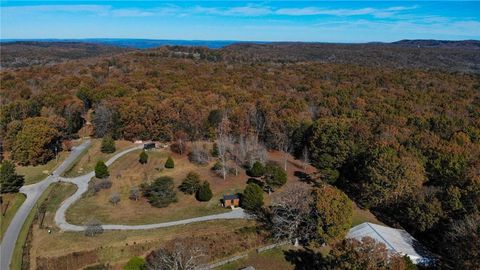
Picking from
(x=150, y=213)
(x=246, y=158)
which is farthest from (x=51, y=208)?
(x=246, y=158)

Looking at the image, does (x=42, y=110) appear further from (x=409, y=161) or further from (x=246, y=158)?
(x=409, y=161)

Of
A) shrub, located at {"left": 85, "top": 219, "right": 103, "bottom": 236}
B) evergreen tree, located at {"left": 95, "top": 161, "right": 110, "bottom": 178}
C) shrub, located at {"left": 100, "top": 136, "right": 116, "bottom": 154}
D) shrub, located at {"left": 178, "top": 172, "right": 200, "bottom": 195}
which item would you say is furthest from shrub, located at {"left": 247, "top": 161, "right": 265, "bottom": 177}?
shrub, located at {"left": 100, "top": 136, "right": 116, "bottom": 154}

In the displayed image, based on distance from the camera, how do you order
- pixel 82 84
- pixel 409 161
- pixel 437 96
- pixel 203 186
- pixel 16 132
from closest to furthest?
pixel 409 161, pixel 203 186, pixel 16 132, pixel 437 96, pixel 82 84

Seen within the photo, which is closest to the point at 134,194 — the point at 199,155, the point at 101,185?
the point at 101,185

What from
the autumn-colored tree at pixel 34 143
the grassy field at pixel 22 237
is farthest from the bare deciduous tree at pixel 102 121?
the grassy field at pixel 22 237

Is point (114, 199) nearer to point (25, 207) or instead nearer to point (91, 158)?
point (25, 207)

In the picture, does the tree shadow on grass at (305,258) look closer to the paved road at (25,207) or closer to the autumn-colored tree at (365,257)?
the autumn-colored tree at (365,257)
